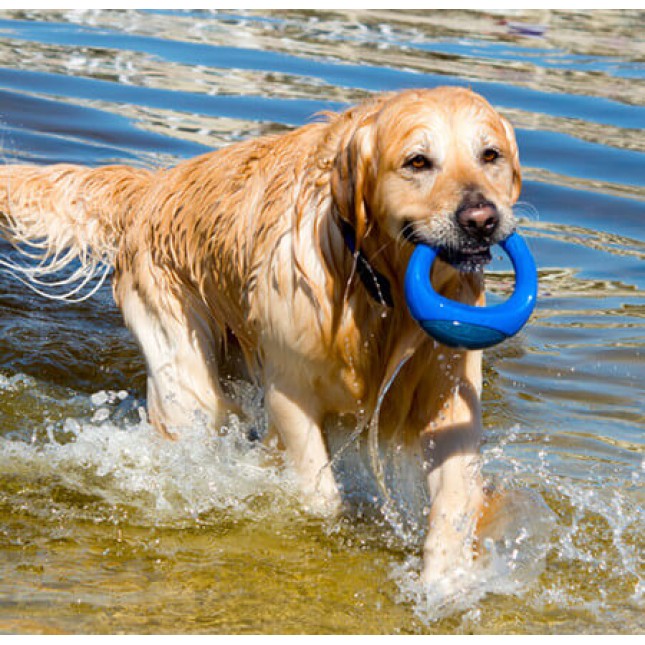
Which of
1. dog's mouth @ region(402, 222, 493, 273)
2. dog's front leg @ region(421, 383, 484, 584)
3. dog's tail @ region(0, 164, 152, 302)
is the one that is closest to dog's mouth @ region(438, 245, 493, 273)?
dog's mouth @ region(402, 222, 493, 273)

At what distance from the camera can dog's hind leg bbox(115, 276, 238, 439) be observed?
5.82 metres

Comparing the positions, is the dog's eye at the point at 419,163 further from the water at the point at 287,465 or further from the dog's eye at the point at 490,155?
the water at the point at 287,465

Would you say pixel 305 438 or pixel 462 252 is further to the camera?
pixel 305 438

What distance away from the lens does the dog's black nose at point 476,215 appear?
161 inches

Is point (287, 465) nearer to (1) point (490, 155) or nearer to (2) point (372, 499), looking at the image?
(2) point (372, 499)

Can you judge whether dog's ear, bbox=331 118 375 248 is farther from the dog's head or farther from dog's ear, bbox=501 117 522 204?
dog's ear, bbox=501 117 522 204

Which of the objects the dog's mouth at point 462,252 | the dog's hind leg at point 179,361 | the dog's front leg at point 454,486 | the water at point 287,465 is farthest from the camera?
the dog's hind leg at point 179,361

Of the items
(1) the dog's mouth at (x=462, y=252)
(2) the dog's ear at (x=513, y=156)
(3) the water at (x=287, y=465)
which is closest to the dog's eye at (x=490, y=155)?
(2) the dog's ear at (x=513, y=156)

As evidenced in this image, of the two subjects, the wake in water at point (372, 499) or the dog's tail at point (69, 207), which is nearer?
the wake in water at point (372, 499)

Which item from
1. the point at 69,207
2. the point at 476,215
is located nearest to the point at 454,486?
the point at 476,215

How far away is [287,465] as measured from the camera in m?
5.32

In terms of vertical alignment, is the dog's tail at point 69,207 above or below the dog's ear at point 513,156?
below

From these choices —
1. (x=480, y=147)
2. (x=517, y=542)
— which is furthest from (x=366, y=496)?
(x=480, y=147)

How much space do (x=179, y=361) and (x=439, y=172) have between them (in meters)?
2.07
